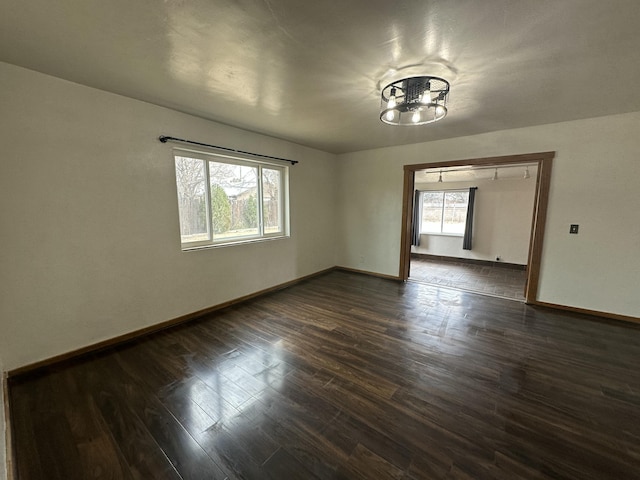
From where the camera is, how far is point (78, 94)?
7.09 feet

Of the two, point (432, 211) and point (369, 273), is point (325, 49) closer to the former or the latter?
point (369, 273)

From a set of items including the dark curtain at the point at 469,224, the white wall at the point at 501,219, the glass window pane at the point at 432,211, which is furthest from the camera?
the glass window pane at the point at 432,211

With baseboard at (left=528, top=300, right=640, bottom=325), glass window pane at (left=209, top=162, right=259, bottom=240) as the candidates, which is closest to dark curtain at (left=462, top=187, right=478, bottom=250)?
baseboard at (left=528, top=300, right=640, bottom=325)

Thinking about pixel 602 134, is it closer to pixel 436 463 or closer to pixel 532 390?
pixel 532 390

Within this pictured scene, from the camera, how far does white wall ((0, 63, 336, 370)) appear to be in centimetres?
195

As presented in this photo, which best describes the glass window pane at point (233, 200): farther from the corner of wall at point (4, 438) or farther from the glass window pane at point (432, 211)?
the glass window pane at point (432, 211)

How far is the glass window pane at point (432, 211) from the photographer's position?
22.6 feet

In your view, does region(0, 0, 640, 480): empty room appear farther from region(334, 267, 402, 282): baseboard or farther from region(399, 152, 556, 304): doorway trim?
region(334, 267, 402, 282): baseboard

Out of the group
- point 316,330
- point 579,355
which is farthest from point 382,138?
point 579,355

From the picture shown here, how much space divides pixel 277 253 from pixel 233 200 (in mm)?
1115

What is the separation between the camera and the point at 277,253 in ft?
13.5

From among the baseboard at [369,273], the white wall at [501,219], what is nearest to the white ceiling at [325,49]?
the baseboard at [369,273]

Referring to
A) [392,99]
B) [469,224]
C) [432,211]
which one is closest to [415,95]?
[392,99]

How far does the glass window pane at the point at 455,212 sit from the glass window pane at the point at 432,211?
15 cm
